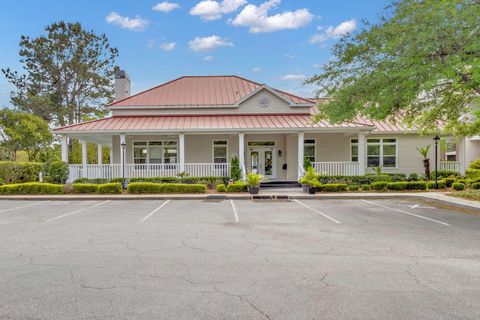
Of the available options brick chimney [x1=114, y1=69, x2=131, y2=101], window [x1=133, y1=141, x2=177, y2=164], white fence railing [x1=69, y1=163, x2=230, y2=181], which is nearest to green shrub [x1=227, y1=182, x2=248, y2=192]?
white fence railing [x1=69, y1=163, x2=230, y2=181]

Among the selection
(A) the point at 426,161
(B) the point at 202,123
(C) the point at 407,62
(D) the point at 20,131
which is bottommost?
(A) the point at 426,161

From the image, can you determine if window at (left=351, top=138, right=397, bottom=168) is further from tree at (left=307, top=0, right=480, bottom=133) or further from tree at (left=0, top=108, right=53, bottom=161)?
tree at (left=0, top=108, right=53, bottom=161)

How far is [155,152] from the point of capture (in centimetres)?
2042

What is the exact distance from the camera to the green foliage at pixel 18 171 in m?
18.8

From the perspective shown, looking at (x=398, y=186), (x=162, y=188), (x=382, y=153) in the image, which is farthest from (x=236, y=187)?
(x=382, y=153)

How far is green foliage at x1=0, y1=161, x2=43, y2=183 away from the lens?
1878cm

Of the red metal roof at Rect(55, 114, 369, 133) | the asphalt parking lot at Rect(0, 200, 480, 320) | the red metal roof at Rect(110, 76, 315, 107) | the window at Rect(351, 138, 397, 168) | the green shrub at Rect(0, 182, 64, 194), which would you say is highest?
the red metal roof at Rect(110, 76, 315, 107)

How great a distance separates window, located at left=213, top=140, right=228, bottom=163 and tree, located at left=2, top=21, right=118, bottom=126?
66.1 feet

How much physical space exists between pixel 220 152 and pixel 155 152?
421 cm

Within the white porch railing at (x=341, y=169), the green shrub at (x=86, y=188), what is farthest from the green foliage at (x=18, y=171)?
the white porch railing at (x=341, y=169)

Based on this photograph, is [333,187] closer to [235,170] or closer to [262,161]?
[235,170]

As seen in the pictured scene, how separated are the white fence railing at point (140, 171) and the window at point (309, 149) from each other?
5.28 m

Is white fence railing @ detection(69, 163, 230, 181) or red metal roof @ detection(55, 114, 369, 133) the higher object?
red metal roof @ detection(55, 114, 369, 133)

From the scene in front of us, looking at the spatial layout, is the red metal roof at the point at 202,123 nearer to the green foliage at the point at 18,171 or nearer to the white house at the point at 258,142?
→ the white house at the point at 258,142
